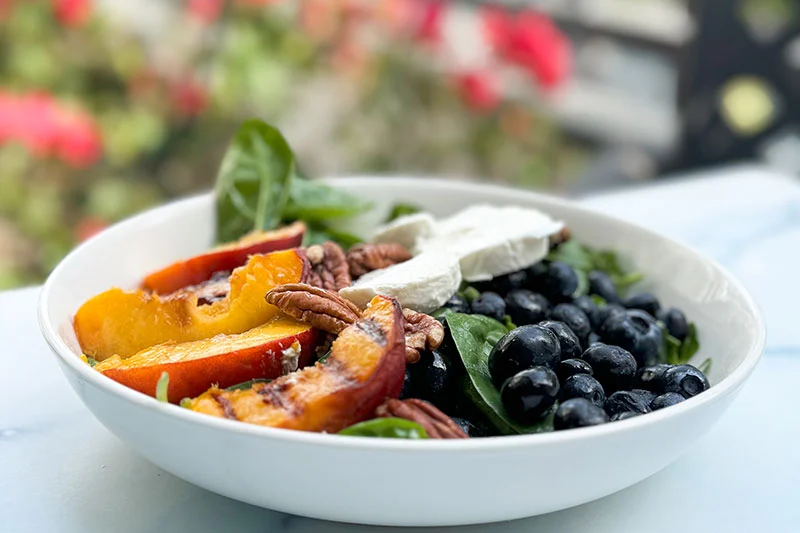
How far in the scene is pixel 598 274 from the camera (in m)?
1.61

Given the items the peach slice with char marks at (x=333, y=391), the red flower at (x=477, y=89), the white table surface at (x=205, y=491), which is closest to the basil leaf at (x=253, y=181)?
the white table surface at (x=205, y=491)

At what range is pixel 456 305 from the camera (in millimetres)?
1381

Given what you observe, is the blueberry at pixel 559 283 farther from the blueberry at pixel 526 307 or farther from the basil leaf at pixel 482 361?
the basil leaf at pixel 482 361

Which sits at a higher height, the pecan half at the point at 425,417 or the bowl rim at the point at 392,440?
the bowl rim at the point at 392,440

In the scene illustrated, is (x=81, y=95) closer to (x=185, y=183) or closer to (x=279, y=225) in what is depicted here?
(x=185, y=183)

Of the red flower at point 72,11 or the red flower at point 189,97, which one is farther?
the red flower at point 189,97

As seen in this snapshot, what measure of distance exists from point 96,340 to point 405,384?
47cm

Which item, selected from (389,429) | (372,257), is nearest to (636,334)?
(372,257)

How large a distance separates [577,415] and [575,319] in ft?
1.25

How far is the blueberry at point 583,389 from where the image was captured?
3.72 feet

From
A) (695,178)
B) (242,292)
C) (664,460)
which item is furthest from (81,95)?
(664,460)

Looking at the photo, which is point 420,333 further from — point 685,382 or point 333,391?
point 685,382

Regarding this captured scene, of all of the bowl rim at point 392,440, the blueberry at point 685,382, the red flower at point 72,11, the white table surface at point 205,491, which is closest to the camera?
the bowl rim at point 392,440

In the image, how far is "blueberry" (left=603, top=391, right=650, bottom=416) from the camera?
3.82 feet
